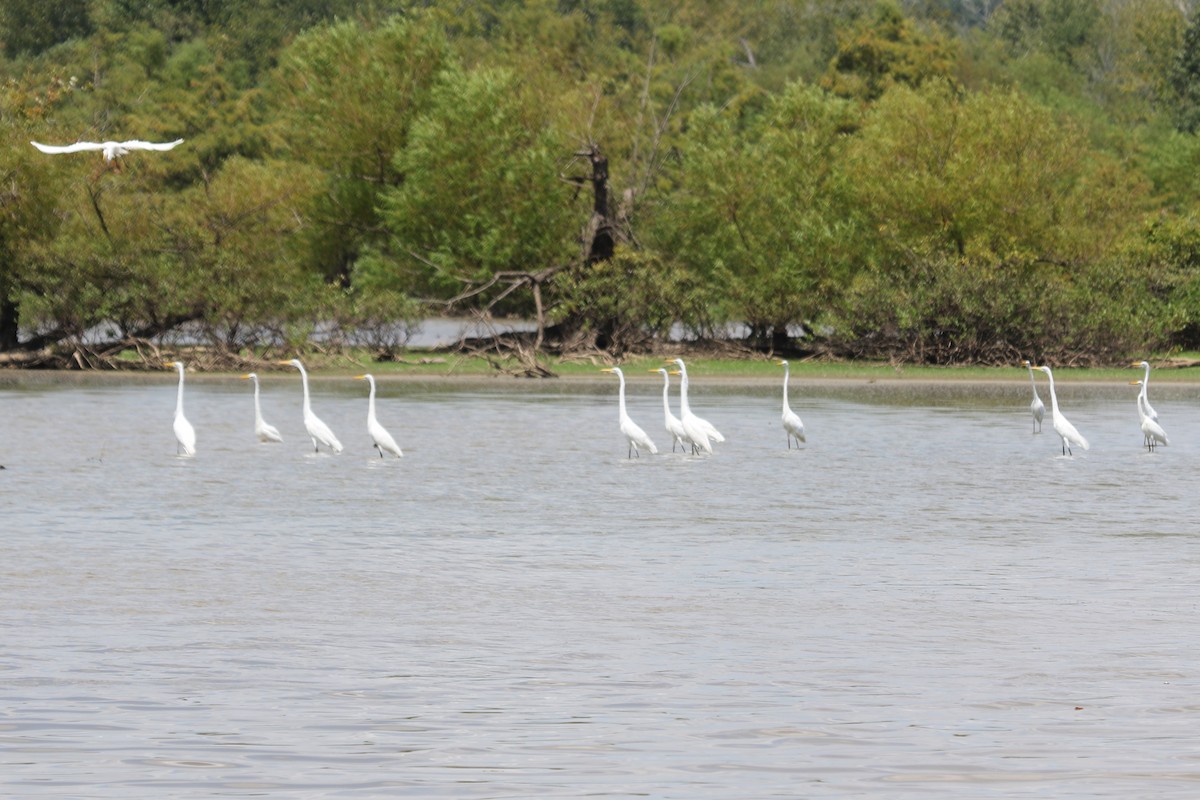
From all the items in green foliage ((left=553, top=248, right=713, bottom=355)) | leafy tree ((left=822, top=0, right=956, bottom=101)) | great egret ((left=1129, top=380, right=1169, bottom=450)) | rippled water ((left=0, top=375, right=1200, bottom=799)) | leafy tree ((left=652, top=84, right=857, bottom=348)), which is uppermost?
leafy tree ((left=822, top=0, right=956, bottom=101))

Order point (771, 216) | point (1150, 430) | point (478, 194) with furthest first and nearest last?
point (771, 216) < point (478, 194) < point (1150, 430)

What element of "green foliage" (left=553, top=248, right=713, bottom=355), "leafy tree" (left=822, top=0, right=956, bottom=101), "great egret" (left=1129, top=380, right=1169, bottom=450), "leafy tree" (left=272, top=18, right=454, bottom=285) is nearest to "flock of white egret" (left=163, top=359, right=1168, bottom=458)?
"great egret" (left=1129, top=380, right=1169, bottom=450)

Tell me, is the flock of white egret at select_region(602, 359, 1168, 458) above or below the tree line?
below

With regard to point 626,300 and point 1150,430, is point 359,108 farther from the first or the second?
point 1150,430

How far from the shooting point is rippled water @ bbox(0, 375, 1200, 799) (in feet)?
28.6

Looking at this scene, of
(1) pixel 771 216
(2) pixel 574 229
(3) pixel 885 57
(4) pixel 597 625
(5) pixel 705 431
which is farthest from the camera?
(3) pixel 885 57

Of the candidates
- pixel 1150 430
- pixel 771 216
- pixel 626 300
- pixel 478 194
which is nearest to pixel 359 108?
pixel 478 194

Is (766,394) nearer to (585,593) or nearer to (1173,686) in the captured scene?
(585,593)

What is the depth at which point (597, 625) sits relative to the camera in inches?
499

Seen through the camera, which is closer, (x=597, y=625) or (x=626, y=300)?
(x=597, y=625)

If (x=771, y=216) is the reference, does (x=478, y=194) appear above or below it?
above

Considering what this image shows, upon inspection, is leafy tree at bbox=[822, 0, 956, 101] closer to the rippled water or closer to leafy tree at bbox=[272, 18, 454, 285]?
leafy tree at bbox=[272, 18, 454, 285]

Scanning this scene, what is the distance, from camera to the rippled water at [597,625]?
8.72 m

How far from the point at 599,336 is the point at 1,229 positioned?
14035 mm
